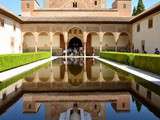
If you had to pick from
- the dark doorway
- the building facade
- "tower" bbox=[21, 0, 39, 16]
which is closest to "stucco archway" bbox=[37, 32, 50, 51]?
the building facade

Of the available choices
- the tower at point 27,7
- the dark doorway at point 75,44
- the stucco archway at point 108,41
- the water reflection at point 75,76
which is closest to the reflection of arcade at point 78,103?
the water reflection at point 75,76

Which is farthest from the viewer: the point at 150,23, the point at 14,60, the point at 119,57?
the point at 150,23

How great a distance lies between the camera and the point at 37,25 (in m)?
37.1

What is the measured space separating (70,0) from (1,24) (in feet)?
81.4

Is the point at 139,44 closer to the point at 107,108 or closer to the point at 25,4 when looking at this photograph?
the point at 25,4

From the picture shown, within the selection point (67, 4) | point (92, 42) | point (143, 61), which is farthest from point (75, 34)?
point (143, 61)

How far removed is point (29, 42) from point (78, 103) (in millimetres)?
32793

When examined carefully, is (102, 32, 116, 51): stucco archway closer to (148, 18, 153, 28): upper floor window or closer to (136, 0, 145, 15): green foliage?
(148, 18, 153, 28): upper floor window

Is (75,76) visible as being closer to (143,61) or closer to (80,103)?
(143,61)

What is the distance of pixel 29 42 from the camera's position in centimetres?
3841

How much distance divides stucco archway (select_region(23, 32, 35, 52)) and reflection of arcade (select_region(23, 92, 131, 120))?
101ft

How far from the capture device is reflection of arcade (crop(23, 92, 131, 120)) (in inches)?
226

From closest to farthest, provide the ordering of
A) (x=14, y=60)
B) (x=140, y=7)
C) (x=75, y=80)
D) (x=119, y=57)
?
(x=75, y=80) < (x=14, y=60) < (x=119, y=57) < (x=140, y=7)

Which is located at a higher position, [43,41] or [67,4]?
[67,4]
